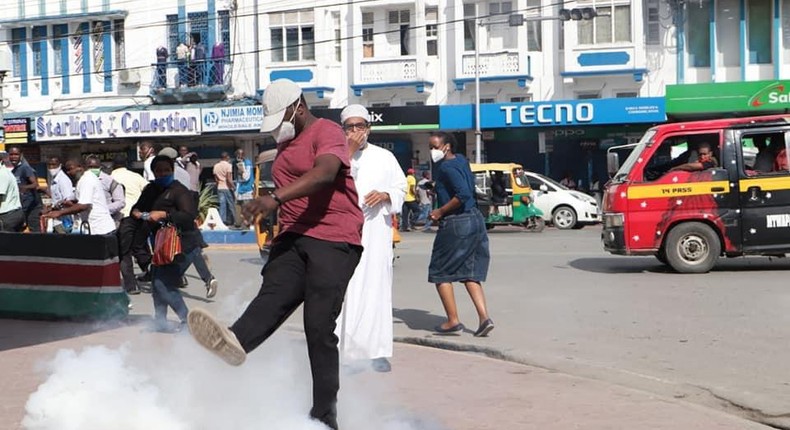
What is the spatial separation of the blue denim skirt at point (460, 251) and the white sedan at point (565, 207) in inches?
725

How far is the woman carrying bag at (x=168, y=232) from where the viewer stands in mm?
9555

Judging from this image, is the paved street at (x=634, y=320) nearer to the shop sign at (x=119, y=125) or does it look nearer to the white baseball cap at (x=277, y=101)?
the white baseball cap at (x=277, y=101)

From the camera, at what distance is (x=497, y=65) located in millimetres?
35781

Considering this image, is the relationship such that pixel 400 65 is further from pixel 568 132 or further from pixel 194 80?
pixel 194 80

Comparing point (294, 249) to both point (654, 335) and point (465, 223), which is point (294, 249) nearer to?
point (465, 223)

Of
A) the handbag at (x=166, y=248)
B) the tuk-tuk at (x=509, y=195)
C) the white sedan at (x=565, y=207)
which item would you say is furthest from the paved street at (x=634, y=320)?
the white sedan at (x=565, y=207)

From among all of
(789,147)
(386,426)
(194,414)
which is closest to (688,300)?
(789,147)

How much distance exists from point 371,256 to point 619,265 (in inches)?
364

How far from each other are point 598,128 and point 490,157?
13.1 feet

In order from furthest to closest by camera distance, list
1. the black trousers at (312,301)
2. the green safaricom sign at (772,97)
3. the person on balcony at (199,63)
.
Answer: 1. the person on balcony at (199,63)
2. the green safaricom sign at (772,97)
3. the black trousers at (312,301)

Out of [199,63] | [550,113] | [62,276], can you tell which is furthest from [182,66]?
[62,276]

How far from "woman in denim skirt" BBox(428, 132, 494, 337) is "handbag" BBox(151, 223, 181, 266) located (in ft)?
7.87

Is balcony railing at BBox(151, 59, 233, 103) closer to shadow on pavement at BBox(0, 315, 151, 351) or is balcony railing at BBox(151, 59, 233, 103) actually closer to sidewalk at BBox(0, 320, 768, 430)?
shadow on pavement at BBox(0, 315, 151, 351)

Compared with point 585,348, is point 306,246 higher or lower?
higher
